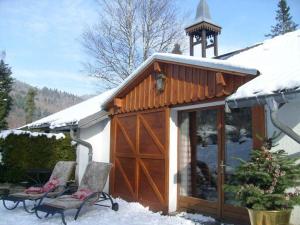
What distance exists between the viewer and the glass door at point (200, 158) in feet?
23.6

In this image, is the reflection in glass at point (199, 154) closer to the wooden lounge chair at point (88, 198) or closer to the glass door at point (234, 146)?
the glass door at point (234, 146)

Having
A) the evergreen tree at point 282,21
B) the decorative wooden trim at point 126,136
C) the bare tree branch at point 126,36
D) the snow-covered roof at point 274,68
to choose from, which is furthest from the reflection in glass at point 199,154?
the evergreen tree at point 282,21

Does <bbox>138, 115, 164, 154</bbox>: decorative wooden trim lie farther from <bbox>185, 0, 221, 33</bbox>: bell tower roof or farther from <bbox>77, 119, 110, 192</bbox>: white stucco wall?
<bbox>185, 0, 221, 33</bbox>: bell tower roof

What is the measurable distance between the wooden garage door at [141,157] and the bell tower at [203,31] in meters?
4.17

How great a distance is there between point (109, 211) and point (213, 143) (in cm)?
290

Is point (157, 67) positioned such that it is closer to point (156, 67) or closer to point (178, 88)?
point (156, 67)

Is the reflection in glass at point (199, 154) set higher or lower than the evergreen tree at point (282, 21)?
lower

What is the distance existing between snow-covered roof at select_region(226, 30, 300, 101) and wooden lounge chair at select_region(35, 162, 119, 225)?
3688 mm

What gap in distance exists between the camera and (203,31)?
1236 cm

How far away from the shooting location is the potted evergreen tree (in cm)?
488

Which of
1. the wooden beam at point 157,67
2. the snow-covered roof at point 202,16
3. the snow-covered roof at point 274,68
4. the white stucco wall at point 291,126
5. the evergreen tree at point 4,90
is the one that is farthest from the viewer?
the evergreen tree at point 4,90

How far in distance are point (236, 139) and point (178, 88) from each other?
1835 millimetres

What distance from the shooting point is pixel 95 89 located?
23.5 meters

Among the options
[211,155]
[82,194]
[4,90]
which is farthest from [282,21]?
[82,194]
